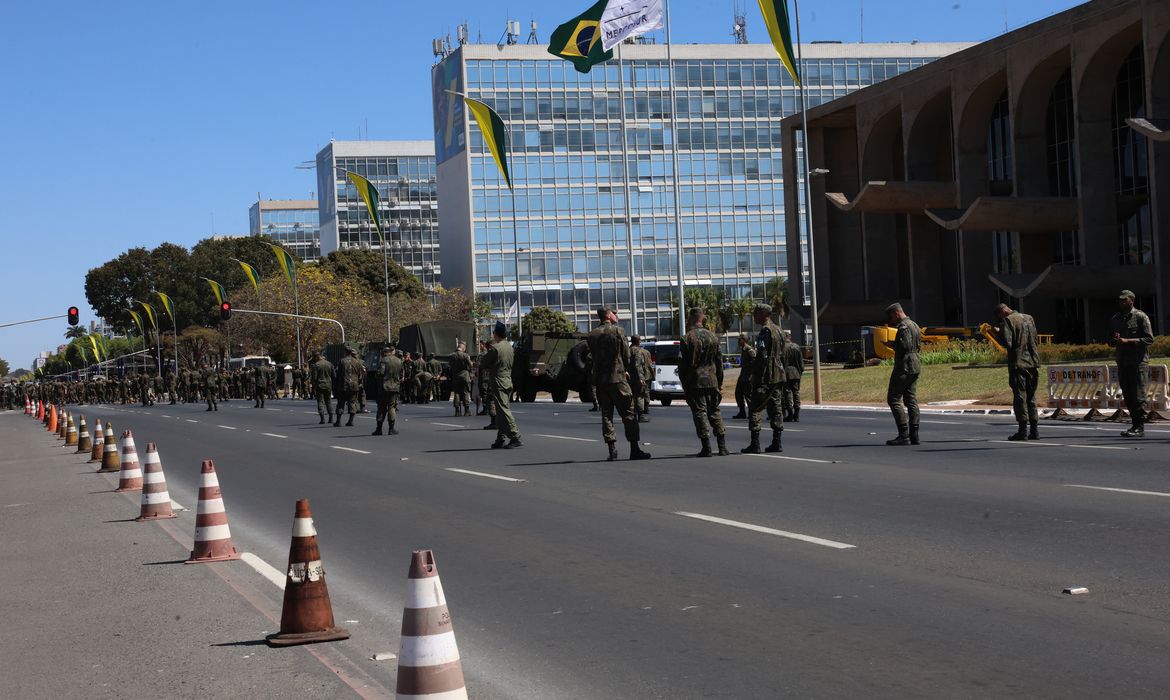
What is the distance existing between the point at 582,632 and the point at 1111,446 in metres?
12.0

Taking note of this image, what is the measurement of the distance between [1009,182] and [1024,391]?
42.8m

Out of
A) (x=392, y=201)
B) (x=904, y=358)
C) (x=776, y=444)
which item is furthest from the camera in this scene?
(x=392, y=201)

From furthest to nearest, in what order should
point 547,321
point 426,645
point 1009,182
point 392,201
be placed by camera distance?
point 392,201 < point 547,321 < point 1009,182 < point 426,645

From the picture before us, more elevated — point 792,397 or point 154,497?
point 792,397

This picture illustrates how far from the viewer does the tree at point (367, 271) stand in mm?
108812

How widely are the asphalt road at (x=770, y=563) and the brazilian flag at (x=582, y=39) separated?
3013 cm

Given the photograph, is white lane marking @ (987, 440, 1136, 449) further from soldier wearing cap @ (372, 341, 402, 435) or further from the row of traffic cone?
soldier wearing cap @ (372, 341, 402, 435)

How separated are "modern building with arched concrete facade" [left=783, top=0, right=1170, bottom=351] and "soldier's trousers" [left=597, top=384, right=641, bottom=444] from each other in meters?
28.9

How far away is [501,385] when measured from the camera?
21.4 metres

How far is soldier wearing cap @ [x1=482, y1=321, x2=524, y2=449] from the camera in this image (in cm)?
2116

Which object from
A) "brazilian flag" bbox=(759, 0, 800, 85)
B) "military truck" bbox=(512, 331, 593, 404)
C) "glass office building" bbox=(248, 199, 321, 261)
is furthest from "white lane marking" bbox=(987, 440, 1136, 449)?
"glass office building" bbox=(248, 199, 321, 261)

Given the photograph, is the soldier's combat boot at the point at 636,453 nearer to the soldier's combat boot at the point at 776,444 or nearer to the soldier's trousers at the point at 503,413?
the soldier's combat boot at the point at 776,444

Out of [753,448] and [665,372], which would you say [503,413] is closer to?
[753,448]

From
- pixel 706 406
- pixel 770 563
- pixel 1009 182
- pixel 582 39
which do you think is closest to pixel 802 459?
pixel 706 406
